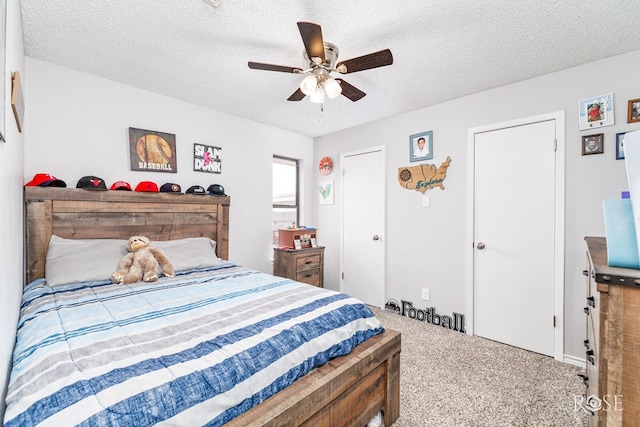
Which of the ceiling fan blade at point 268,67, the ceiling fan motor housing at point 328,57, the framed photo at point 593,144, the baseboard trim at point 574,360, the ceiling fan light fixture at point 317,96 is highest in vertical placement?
the ceiling fan motor housing at point 328,57

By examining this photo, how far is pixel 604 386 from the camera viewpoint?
89cm

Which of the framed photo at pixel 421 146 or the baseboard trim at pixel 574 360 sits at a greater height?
the framed photo at pixel 421 146

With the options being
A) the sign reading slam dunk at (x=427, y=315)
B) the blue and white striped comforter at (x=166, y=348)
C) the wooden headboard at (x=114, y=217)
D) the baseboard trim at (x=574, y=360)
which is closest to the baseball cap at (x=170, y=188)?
the wooden headboard at (x=114, y=217)

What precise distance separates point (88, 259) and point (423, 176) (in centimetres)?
315

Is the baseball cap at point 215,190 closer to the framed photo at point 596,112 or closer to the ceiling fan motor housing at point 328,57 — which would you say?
the ceiling fan motor housing at point 328,57

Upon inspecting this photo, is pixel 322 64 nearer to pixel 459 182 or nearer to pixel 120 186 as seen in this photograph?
pixel 459 182

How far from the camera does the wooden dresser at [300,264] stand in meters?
3.44

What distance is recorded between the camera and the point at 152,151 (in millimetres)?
2734

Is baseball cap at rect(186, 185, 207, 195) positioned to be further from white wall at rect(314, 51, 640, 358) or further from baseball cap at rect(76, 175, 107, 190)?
white wall at rect(314, 51, 640, 358)

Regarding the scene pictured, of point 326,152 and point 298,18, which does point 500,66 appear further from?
point 326,152

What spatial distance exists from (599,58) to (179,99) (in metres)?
3.71

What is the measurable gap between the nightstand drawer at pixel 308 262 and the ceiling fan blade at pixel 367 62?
90.5 inches

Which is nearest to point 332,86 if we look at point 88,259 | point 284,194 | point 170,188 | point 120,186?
point 170,188

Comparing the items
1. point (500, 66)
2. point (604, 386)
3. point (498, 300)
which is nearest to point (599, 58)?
point (500, 66)
